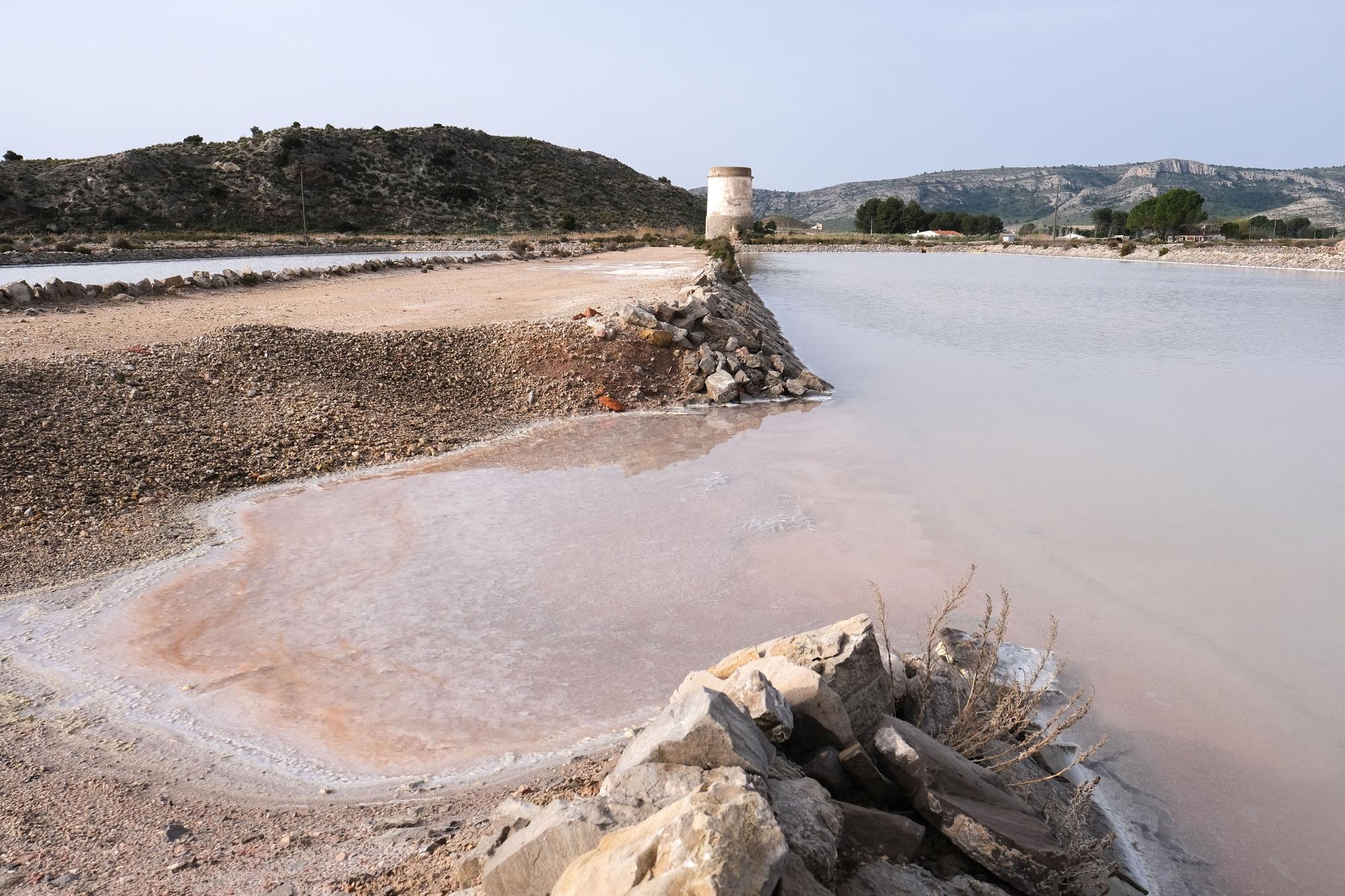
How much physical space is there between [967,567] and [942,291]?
22.9 m

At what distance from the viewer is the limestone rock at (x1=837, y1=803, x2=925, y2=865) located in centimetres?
275

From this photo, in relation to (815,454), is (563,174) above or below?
above

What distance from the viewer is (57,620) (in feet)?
16.1

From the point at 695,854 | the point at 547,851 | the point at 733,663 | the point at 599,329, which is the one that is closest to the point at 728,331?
the point at 599,329

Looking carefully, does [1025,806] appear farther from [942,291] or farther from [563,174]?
[563,174]

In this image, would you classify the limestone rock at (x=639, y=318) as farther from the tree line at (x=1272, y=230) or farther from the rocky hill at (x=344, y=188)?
the tree line at (x=1272, y=230)

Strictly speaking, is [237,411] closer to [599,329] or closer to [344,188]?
[599,329]

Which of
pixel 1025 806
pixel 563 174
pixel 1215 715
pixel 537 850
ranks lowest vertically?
pixel 1215 715

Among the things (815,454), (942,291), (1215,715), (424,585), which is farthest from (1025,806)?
(942,291)

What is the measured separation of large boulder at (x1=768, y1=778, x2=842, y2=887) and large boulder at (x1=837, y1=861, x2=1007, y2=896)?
10 centimetres

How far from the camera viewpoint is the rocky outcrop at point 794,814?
6.85 ft

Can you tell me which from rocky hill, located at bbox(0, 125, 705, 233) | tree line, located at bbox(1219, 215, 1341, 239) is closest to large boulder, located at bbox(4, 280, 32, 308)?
rocky hill, located at bbox(0, 125, 705, 233)

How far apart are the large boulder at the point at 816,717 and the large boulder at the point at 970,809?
163 mm

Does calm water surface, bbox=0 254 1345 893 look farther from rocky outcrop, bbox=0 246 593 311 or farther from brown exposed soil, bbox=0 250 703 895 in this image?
rocky outcrop, bbox=0 246 593 311
